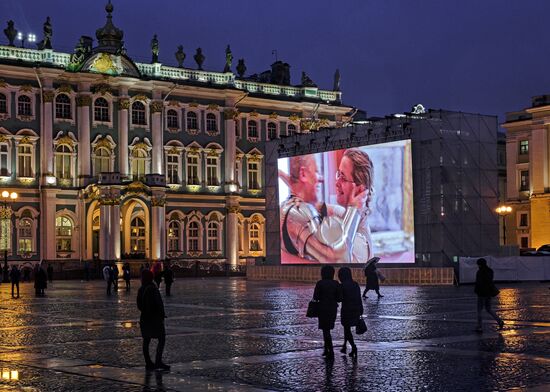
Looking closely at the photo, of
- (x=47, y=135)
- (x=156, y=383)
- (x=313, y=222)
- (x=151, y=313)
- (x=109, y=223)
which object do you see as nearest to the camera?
(x=156, y=383)

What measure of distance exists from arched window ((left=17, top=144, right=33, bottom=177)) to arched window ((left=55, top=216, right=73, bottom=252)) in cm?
389

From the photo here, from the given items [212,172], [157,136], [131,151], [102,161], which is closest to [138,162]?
[131,151]

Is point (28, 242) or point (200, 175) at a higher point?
point (200, 175)

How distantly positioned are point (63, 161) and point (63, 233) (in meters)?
5.16

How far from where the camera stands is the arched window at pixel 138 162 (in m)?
69.6

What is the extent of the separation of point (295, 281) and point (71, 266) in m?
19.8

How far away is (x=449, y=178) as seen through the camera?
47.9 metres

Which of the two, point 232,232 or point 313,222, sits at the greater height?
point 313,222

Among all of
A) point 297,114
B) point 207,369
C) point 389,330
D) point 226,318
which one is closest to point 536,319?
point 389,330

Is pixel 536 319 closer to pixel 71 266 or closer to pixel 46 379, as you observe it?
pixel 46 379

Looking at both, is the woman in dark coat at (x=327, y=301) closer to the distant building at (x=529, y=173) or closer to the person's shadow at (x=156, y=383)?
the person's shadow at (x=156, y=383)

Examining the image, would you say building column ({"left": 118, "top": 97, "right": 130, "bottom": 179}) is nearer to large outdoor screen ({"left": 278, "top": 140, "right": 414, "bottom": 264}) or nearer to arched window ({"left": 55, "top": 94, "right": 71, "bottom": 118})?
arched window ({"left": 55, "top": 94, "right": 71, "bottom": 118})

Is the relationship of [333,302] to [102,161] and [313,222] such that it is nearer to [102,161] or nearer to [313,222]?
[313,222]

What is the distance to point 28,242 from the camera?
64.3m
